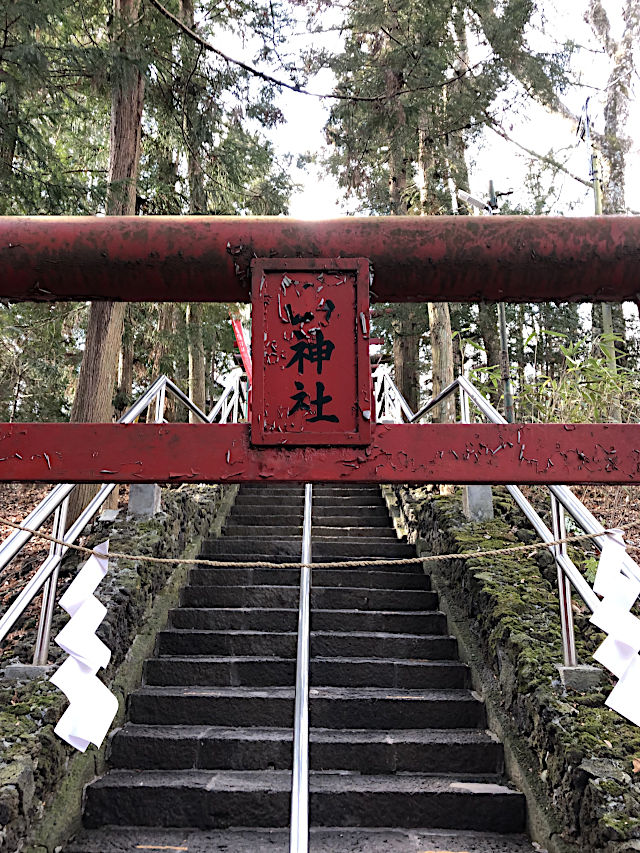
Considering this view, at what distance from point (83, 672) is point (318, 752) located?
5.50ft

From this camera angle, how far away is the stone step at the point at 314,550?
5.55 meters

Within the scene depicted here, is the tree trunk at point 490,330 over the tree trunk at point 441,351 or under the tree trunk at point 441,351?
over

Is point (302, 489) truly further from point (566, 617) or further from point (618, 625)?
point (618, 625)

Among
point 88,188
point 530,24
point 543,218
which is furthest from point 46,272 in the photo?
point 530,24

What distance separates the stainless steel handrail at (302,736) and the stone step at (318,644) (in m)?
0.15

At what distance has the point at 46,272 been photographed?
5.77 feet

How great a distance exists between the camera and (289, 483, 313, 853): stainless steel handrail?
2.92 m

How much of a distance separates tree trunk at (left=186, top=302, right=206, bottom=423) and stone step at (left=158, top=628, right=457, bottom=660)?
Answer: 6214 mm

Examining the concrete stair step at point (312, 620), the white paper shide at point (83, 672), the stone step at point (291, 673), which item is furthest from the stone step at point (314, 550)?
the white paper shide at point (83, 672)

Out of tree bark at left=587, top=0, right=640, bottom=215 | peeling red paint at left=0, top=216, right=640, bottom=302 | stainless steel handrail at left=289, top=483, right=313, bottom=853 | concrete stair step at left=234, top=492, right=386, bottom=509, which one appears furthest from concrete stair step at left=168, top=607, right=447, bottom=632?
tree bark at left=587, top=0, right=640, bottom=215

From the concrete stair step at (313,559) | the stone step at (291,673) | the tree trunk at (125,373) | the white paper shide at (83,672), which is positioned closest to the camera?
the white paper shide at (83,672)

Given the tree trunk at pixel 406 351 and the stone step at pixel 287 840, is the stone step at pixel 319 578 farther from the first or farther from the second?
the tree trunk at pixel 406 351

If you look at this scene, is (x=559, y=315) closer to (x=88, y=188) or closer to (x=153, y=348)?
(x=153, y=348)

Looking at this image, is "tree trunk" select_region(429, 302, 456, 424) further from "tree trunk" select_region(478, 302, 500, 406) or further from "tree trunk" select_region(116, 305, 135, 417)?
"tree trunk" select_region(478, 302, 500, 406)
